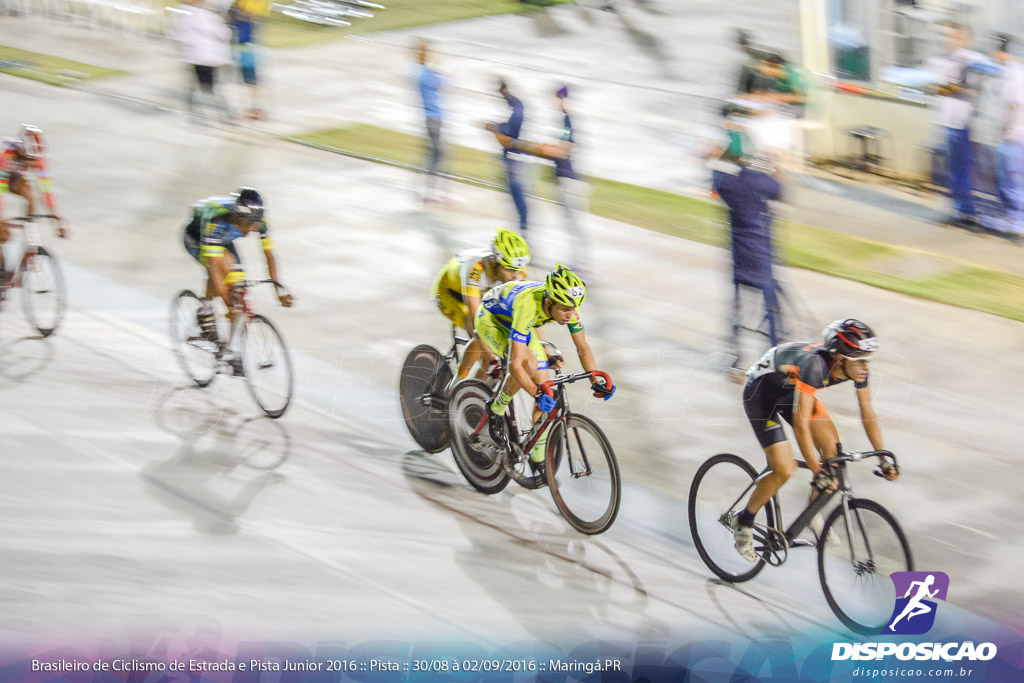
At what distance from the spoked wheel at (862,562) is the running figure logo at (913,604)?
1.3 inches

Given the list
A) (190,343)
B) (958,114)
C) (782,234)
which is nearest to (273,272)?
(190,343)

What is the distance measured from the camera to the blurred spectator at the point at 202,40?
14.5m

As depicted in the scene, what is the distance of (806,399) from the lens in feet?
17.5

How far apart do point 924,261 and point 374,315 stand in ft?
17.4

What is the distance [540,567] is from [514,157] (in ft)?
16.9

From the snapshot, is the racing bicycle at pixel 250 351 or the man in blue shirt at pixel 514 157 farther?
the man in blue shirt at pixel 514 157

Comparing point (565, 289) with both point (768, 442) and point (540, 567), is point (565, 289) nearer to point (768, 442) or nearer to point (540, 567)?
point (768, 442)

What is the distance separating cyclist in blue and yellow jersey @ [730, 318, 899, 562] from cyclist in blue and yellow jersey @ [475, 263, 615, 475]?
0.80 m

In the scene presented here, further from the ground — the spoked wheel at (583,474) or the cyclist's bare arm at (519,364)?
the cyclist's bare arm at (519,364)

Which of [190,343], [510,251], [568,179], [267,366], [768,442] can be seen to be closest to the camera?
[768,442]

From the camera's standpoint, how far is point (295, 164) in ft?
44.3

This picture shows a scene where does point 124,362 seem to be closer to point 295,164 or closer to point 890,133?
point 295,164

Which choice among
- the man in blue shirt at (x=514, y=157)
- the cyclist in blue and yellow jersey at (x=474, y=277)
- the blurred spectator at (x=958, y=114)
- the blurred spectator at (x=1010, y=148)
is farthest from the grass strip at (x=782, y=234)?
the cyclist in blue and yellow jersey at (x=474, y=277)

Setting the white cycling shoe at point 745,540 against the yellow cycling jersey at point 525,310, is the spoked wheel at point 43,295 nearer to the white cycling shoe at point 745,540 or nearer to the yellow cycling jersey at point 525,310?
the yellow cycling jersey at point 525,310
